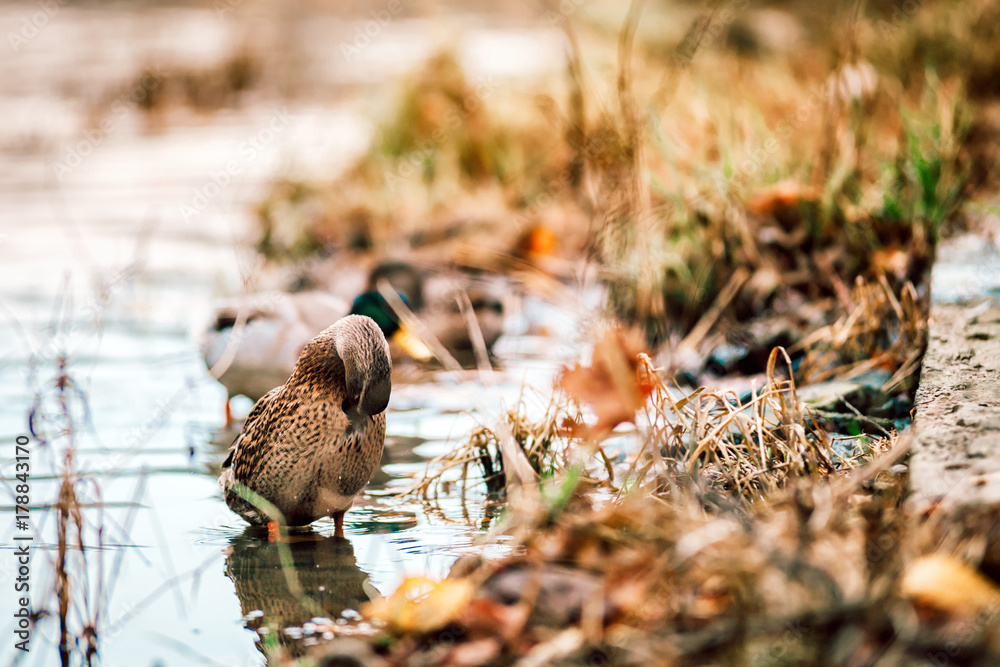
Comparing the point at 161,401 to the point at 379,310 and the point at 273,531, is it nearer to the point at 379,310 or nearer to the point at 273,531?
the point at 379,310

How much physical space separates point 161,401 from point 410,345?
1170mm

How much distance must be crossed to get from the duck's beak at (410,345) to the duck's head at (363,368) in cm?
185

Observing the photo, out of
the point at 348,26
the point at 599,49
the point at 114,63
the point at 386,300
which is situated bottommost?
the point at 386,300

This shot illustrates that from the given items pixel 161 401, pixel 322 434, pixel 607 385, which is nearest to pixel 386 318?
pixel 161 401

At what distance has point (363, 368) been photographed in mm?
2887

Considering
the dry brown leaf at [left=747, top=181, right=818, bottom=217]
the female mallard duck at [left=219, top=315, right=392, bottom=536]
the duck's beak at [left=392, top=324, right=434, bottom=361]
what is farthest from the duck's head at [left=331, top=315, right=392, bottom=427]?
the dry brown leaf at [left=747, top=181, right=818, bottom=217]

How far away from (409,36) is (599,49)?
370 inches

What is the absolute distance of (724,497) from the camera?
249 centimetres

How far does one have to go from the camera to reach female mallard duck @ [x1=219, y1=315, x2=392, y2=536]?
2928 mm

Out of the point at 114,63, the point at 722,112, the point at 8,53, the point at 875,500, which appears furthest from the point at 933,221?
the point at 8,53

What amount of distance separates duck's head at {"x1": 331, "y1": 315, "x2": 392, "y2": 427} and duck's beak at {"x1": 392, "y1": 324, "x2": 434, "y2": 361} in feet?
6.06

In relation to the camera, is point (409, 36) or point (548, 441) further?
point (409, 36)

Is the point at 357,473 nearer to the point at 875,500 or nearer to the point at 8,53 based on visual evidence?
the point at 875,500

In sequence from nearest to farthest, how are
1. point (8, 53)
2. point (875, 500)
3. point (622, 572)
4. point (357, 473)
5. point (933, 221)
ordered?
point (622, 572) → point (875, 500) → point (357, 473) → point (933, 221) → point (8, 53)
